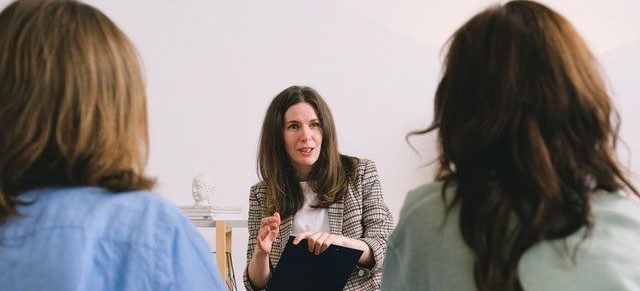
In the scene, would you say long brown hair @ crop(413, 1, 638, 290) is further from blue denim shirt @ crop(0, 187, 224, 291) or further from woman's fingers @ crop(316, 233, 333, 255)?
woman's fingers @ crop(316, 233, 333, 255)

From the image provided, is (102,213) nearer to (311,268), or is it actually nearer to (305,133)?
(311,268)

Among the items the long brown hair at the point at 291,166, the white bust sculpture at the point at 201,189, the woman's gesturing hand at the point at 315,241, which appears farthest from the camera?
the white bust sculpture at the point at 201,189

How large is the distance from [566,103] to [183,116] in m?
2.77

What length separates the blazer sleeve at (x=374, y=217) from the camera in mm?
2170

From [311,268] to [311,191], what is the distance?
1.46 ft

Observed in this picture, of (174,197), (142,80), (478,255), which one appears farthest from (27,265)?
(174,197)

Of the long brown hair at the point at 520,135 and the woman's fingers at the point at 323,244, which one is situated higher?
the long brown hair at the point at 520,135

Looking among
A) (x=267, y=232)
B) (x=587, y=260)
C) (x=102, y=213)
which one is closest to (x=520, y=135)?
(x=587, y=260)

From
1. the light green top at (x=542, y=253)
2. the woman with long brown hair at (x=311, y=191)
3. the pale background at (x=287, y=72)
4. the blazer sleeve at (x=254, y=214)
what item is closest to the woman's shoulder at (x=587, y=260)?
the light green top at (x=542, y=253)

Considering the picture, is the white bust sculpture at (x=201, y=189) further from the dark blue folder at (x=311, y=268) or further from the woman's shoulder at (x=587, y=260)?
the woman's shoulder at (x=587, y=260)

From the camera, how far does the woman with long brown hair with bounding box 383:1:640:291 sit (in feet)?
3.01

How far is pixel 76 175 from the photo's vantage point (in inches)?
37.2

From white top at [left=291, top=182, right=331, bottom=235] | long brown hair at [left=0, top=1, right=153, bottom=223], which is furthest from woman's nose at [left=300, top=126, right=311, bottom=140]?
long brown hair at [left=0, top=1, right=153, bottom=223]

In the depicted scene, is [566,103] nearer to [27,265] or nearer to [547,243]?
[547,243]
